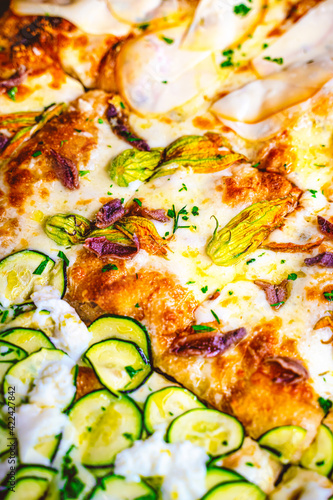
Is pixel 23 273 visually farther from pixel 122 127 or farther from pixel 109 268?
pixel 122 127

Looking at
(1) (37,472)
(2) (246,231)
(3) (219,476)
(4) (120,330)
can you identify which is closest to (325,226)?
(2) (246,231)

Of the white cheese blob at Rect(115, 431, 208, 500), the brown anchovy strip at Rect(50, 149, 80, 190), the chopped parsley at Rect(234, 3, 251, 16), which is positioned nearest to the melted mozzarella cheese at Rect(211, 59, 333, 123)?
the chopped parsley at Rect(234, 3, 251, 16)

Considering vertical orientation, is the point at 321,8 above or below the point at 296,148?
above

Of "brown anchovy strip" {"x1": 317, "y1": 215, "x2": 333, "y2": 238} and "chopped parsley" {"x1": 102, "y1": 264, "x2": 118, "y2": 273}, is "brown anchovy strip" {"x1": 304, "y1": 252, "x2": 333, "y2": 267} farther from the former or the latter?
"chopped parsley" {"x1": 102, "y1": 264, "x2": 118, "y2": 273}

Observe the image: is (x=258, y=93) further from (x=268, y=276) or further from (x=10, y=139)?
(x=10, y=139)

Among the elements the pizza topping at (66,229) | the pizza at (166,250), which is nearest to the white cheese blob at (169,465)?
the pizza at (166,250)

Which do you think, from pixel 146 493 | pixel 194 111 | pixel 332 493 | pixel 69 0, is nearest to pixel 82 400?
pixel 146 493

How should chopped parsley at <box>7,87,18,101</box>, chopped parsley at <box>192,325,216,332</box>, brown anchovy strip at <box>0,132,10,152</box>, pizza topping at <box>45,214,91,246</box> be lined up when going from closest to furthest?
1. chopped parsley at <box>192,325,216,332</box>
2. pizza topping at <box>45,214,91,246</box>
3. brown anchovy strip at <box>0,132,10,152</box>
4. chopped parsley at <box>7,87,18,101</box>
